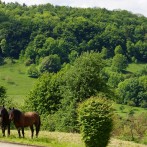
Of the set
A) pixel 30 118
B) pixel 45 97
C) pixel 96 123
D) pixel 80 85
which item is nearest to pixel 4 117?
pixel 30 118

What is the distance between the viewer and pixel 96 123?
2128 cm

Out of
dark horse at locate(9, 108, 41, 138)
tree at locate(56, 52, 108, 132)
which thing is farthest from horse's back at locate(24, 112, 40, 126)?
tree at locate(56, 52, 108, 132)

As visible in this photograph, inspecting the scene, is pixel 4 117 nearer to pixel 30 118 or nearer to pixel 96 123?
pixel 30 118

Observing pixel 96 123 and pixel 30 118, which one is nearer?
pixel 96 123

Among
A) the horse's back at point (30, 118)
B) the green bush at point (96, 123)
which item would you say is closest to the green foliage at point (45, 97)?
the horse's back at point (30, 118)

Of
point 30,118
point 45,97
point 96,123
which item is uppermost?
point 96,123

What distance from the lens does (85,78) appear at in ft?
180

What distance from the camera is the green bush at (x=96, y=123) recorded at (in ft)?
69.8

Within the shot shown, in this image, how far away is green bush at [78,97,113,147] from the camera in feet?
69.8

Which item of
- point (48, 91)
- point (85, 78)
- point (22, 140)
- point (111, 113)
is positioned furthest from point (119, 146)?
point (48, 91)

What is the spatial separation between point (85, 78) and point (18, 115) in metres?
30.3

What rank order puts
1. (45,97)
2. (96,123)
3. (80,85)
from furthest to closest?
(45,97) → (80,85) → (96,123)

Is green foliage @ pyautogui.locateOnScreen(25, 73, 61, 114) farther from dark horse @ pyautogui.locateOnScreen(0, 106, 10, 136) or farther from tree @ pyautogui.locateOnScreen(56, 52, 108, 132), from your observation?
dark horse @ pyautogui.locateOnScreen(0, 106, 10, 136)

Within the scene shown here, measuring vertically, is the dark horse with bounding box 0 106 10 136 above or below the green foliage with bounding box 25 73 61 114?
above
